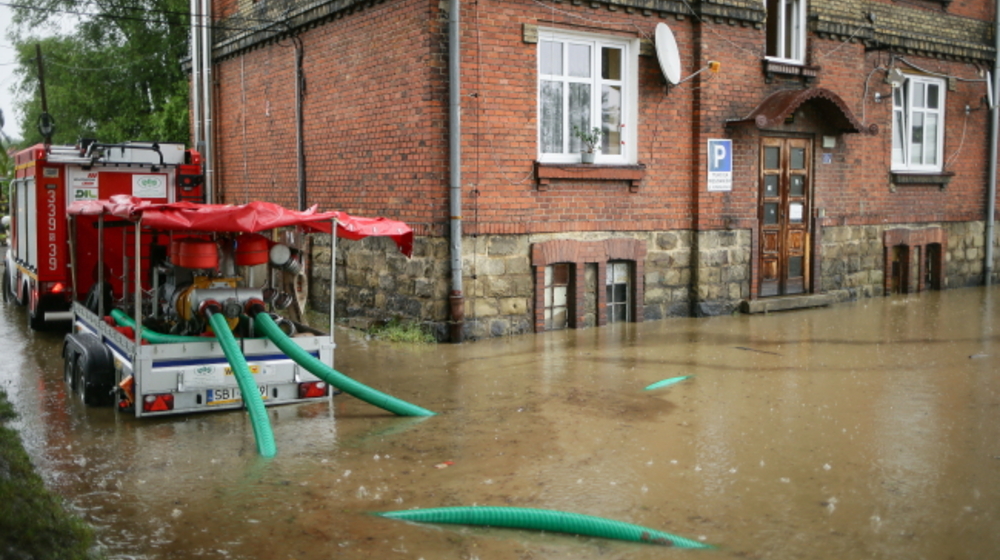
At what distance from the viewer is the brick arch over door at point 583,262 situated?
13.3 m

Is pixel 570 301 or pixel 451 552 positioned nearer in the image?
pixel 451 552

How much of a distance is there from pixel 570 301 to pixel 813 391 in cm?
480

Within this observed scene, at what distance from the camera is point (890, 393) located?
9391 mm

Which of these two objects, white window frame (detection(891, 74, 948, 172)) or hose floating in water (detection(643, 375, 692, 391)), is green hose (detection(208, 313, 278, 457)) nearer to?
hose floating in water (detection(643, 375, 692, 391))

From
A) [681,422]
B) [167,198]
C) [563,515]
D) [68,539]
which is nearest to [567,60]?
[167,198]

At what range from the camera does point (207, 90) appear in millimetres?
19172

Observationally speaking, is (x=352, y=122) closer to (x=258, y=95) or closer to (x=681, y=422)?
(x=258, y=95)

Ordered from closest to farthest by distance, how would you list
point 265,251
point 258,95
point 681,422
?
point 681,422 < point 265,251 < point 258,95

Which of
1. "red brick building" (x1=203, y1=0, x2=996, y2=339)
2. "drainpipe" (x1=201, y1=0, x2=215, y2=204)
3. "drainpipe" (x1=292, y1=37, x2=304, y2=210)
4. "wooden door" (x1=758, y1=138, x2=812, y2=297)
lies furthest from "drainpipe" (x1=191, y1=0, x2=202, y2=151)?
"wooden door" (x1=758, y1=138, x2=812, y2=297)

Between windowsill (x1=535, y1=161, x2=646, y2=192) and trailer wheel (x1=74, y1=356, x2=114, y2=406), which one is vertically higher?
windowsill (x1=535, y1=161, x2=646, y2=192)

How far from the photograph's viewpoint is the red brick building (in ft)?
41.6

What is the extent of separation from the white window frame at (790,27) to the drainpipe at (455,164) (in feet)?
20.1

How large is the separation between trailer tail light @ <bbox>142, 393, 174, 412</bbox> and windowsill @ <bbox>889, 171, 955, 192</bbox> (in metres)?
14.1

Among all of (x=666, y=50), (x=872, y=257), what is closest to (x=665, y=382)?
(x=666, y=50)
